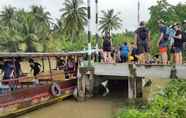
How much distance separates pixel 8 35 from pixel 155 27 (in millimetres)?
15027

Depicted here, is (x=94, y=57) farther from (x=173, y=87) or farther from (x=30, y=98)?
(x=173, y=87)

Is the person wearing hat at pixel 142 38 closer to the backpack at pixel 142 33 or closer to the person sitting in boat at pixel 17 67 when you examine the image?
the backpack at pixel 142 33

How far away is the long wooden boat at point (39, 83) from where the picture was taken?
14.3m

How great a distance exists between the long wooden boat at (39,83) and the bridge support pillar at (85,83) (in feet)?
2.13

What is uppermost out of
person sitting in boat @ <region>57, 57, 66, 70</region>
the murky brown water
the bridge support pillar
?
person sitting in boat @ <region>57, 57, 66, 70</region>

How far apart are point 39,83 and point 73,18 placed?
109 ft

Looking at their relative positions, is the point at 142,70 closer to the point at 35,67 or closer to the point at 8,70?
the point at 35,67

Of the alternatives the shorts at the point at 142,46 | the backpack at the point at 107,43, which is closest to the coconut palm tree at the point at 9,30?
the backpack at the point at 107,43

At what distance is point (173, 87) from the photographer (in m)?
11.6

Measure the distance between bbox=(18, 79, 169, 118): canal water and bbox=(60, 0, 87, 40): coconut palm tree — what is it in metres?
31.2

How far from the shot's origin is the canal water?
1559cm

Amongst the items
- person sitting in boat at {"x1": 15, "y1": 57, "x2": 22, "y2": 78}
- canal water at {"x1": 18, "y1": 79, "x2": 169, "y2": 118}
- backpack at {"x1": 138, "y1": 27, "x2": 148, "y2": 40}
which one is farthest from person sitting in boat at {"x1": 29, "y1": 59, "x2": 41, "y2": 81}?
backpack at {"x1": 138, "y1": 27, "x2": 148, "y2": 40}

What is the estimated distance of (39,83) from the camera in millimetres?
17109

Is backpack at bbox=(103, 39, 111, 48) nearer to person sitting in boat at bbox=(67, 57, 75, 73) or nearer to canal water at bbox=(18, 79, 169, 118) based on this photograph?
canal water at bbox=(18, 79, 169, 118)
